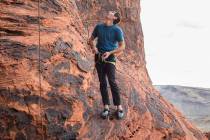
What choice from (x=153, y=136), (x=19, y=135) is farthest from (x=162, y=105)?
(x=19, y=135)

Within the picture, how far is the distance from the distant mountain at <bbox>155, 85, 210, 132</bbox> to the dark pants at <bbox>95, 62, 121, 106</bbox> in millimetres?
51169

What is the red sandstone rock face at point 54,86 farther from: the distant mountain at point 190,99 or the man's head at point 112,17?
the distant mountain at point 190,99

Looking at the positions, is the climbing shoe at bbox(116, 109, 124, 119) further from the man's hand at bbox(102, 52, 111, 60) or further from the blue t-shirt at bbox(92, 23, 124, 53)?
the blue t-shirt at bbox(92, 23, 124, 53)

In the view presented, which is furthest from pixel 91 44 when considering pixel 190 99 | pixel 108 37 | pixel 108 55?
pixel 190 99

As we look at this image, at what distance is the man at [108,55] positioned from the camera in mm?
8961

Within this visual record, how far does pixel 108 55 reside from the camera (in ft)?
29.4

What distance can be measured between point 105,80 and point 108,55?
45 cm

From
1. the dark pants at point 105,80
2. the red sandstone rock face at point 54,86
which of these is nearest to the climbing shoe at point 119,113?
the red sandstone rock face at point 54,86

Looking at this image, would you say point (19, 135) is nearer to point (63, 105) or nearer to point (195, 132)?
point (63, 105)

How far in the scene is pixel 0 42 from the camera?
333 inches

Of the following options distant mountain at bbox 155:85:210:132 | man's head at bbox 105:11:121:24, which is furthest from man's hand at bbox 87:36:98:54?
distant mountain at bbox 155:85:210:132

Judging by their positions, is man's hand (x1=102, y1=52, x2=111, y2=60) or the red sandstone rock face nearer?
the red sandstone rock face

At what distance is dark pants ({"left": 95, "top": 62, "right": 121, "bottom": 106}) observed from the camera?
8.95 metres

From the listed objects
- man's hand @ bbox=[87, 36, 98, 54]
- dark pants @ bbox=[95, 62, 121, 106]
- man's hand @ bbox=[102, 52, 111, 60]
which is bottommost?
dark pants @ bbox=[95, 62, 121, 106]
